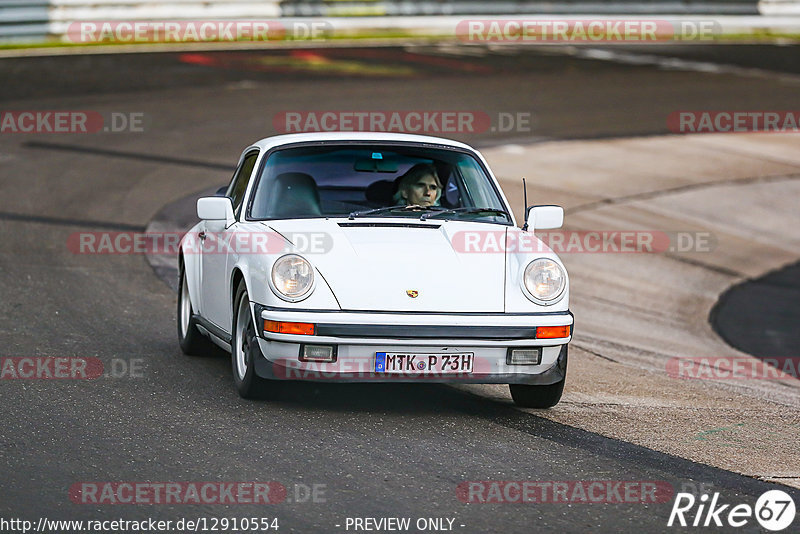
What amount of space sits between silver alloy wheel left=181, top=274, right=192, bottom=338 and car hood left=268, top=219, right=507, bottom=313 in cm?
159

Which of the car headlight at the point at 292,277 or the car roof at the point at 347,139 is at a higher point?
the car roof at the point at 347,139

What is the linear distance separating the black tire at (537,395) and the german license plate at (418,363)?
1.96 feet

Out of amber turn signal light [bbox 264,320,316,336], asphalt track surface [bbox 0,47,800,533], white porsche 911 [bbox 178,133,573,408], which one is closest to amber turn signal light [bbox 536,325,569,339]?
white porsche 911 [bbox 178,133,573,408]

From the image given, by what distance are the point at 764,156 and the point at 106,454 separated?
56.3 ft

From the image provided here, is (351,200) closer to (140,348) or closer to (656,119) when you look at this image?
(140,348)

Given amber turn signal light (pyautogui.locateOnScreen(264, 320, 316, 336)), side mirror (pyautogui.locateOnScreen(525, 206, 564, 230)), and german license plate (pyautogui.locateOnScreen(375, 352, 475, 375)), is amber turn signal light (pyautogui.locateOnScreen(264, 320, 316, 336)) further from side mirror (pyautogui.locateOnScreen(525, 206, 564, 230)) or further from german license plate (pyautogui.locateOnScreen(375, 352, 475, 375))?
side mirror (pyautogui.locateOnScreen(525, 206, 564, 230))

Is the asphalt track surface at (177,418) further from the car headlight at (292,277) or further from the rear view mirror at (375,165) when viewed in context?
the rear view mirror at (375,165)

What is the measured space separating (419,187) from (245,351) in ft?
5.10

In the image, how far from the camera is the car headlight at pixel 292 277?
6.57 meters

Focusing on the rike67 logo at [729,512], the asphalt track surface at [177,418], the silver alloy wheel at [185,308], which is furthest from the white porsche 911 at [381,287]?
the rike67 logo at [729,512]

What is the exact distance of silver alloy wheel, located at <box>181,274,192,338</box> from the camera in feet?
27.5

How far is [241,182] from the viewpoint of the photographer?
820 centimetres

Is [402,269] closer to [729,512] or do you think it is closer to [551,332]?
[551,332]

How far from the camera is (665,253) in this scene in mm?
15547
